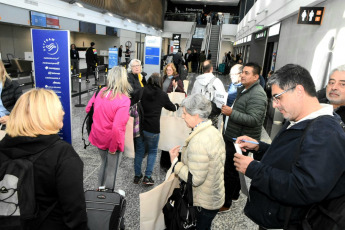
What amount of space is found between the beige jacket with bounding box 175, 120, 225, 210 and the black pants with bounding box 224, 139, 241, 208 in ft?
2.91

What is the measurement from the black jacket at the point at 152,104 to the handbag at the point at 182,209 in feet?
4.74

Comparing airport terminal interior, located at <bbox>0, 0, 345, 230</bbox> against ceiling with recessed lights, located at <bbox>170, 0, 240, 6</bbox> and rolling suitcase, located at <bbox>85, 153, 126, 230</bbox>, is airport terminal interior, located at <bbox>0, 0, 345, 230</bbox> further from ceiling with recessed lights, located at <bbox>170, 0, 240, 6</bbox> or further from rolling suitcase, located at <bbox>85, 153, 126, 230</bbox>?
ceiling with recessed lights, located at <bbox>170, 0, 240, 6</bbox>

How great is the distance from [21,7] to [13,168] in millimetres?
9441

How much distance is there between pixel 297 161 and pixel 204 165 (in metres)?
0.72

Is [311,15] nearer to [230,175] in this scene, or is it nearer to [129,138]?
[230,175]

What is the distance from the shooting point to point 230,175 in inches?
113

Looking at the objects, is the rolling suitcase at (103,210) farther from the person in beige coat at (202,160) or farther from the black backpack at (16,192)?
the black backpack at (16,192)

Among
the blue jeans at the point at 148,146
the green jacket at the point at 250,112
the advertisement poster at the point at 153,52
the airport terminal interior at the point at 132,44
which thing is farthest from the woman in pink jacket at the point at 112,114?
the advertisement poster at the point at 153,52

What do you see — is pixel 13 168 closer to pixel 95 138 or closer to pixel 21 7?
pixel 95 138

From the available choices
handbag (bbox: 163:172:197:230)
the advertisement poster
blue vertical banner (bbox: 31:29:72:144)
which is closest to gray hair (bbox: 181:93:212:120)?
handbag (bbox: 163:172:197:230)

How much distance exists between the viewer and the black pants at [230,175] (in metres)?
2.83

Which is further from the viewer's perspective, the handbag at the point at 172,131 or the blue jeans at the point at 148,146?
the handbag at the point at 172,131

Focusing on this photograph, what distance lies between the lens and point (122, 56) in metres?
17.3

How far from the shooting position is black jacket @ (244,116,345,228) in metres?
1.08
